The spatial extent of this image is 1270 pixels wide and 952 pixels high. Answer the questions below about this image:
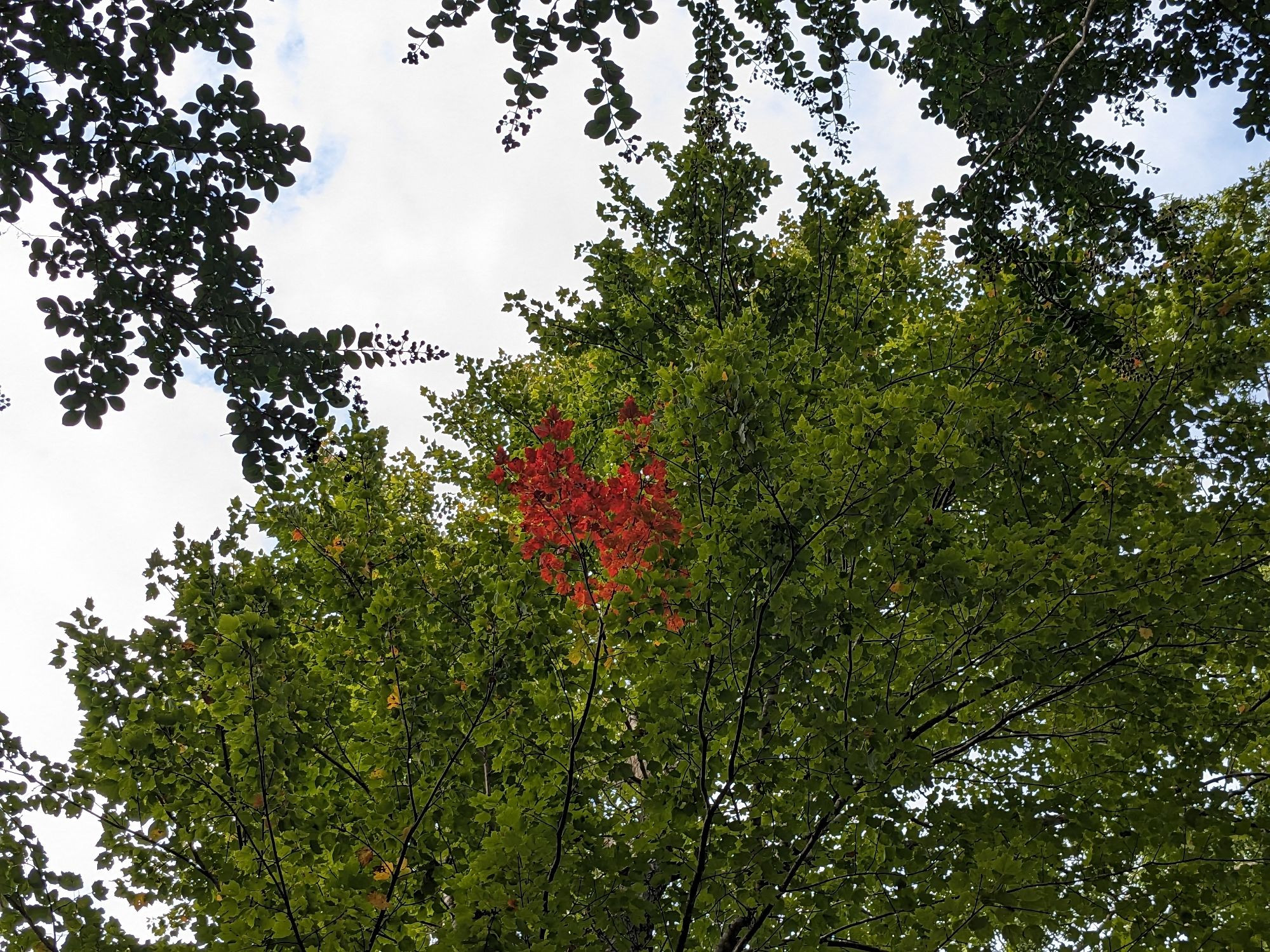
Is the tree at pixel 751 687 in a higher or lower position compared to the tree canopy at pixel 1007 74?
lower

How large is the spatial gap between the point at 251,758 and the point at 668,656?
1.78 m

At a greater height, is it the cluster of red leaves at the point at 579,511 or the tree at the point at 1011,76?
the tree at the point at 1011,76

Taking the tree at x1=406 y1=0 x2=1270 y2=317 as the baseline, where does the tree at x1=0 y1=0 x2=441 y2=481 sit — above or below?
below

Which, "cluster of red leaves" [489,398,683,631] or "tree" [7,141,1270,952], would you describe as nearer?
"tree" [7,141,1270,952]

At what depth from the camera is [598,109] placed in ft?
10.1

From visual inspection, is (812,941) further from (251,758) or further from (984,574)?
(251,758)

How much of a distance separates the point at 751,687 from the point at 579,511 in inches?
47.6

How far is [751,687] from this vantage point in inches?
110

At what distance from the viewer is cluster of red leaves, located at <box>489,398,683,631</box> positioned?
3443 mm

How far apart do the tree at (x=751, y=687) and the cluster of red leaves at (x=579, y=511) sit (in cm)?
3

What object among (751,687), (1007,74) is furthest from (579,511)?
(1007,74)

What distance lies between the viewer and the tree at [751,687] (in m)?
2.68

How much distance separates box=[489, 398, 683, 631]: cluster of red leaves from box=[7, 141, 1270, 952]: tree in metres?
0.03

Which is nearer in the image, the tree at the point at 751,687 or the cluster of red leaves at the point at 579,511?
the tree at the point at 751,687
